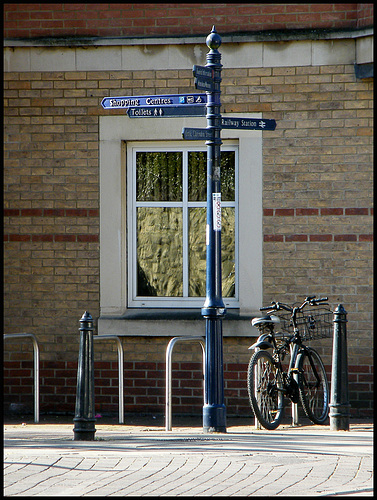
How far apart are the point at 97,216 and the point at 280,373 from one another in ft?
9.74

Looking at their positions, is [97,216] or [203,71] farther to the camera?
[97,216]

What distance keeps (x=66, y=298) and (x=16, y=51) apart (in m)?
3.01

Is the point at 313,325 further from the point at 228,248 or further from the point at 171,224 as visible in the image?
the point at 171,224

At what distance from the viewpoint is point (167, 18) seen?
957 centimetres

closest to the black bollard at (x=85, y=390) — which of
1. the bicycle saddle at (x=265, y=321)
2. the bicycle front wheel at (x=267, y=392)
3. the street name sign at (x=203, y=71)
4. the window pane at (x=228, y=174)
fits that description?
the bicycle front wheel at (x=267, y=392)

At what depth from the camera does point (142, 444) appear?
6949mm

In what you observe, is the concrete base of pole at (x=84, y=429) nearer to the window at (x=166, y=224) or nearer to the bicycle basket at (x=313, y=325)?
the bicycle basket at (x=313, y=325)

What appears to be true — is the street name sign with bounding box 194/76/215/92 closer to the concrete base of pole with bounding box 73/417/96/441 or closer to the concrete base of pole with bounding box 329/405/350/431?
the concrete base of pole with bounding box 73/417/96/441

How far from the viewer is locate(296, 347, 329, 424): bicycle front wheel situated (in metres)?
8.24

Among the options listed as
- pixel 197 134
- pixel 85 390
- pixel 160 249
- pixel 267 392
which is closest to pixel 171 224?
pixel 160 249

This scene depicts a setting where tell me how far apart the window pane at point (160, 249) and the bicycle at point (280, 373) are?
1.67m

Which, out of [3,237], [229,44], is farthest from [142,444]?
[229,44]

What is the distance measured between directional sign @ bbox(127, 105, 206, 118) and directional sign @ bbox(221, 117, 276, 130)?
0.78 ft

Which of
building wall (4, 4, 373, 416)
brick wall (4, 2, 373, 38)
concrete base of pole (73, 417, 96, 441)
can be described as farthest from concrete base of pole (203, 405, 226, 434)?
brick wall (4, 2, 373, 38)
